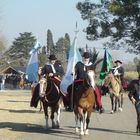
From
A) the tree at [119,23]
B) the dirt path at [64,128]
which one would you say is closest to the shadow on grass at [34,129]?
the dirt path at [64,128]

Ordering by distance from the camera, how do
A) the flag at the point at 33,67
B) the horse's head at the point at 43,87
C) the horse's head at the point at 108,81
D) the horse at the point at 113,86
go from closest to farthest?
the horse's head at the point at 43,87, the flag at the point at 33,67, the horse's head at the point at 108,81, the horse at the point at 113,86

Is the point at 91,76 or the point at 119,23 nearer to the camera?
the point at 91,76

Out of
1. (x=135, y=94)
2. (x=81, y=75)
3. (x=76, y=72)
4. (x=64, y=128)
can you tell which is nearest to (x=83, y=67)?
(x=81, y=75)

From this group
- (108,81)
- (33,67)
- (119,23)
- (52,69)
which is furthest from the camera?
(119,23)

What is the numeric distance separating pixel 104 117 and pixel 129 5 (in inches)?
1310

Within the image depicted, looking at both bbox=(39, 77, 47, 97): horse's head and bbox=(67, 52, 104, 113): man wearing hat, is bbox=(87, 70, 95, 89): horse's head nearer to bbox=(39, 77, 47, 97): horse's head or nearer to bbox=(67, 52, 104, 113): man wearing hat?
bbox=(67, 52, 104, 113): man wearing hat

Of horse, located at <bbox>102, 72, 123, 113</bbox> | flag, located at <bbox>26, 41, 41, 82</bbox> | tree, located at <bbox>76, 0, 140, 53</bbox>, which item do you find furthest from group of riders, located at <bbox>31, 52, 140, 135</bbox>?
tree, located at <bbox>76, 0, 140, 53</bbox>

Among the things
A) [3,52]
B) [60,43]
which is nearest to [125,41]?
[3,52]

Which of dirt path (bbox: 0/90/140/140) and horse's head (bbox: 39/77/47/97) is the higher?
horse's head (bbox: 39/77/47/97)

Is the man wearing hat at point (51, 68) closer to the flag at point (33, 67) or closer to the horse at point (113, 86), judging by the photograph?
the flag at point (33, 67)

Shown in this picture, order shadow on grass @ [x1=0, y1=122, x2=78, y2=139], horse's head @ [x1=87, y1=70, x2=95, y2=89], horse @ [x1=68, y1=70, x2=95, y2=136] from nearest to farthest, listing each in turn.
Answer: horse's head @ [x1=87, y1=70, x2=95, y2=89] → horse @ [x1=68, y1=70, x2=95, y2=136] → shadow on grass @ [x1=0, y1=122, x2=78, y2=139]

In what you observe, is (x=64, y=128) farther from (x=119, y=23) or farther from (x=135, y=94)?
(x=119, y=23)

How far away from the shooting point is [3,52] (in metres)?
70.8

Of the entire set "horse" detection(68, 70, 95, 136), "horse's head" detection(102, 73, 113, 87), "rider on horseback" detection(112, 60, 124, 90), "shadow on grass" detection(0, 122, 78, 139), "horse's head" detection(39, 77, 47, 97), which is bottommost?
"shadow on grass" detection(0, 122, 78, 139)
